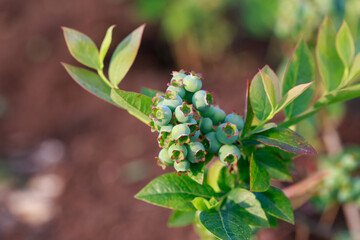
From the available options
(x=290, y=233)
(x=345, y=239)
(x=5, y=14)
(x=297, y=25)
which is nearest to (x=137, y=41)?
(x=297, y=25)

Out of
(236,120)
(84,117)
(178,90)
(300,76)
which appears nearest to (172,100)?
(178,90)

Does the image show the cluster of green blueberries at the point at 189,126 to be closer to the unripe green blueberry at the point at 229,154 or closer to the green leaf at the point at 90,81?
the unripe green blueberry at the point at 229,154

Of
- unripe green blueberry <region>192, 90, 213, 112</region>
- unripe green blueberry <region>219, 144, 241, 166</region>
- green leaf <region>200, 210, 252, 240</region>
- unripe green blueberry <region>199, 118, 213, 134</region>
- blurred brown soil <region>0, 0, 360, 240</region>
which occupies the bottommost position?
green leaf <region>200, 210, 252, 240</region>

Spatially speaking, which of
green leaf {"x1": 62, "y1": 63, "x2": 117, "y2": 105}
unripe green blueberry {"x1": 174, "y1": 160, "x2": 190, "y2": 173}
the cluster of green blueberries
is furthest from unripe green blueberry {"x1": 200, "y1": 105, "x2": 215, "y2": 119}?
green leaf {"x1": 62, "y1": 63, "x2": 117, "y2": 105}

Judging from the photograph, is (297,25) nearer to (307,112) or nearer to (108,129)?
(307,112)

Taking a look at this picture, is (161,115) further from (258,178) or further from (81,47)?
(81,47)

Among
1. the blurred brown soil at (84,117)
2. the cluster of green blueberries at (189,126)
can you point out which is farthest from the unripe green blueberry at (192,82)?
the blurred brown soil at (84,117)

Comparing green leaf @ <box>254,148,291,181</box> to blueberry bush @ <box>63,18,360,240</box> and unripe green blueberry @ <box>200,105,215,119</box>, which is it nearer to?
blueberry bush @ <box>63,18,360,240</box>
